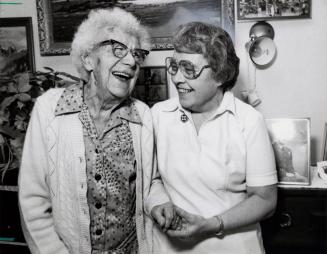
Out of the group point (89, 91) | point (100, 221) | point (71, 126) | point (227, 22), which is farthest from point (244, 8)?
point (100, 221)

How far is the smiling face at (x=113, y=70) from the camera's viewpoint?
1560 mm

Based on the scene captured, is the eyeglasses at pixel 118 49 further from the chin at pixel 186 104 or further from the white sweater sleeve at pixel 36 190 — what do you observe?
the white sweater sleeve at pixel 36 190

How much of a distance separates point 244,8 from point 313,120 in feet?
2.85

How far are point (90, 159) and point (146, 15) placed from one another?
1.27 metres

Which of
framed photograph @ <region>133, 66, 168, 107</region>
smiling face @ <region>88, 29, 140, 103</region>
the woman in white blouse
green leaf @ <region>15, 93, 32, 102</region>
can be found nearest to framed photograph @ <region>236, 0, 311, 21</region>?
framed photograph @ <region>133, 66, 168, 107</region>

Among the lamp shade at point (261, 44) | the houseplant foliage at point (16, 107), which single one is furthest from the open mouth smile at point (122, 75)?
the lamp shade at point (261, 44)

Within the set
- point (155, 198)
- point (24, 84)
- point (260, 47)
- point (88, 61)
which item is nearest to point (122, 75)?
point (88, 61)

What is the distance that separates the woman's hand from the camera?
1501 millimetres

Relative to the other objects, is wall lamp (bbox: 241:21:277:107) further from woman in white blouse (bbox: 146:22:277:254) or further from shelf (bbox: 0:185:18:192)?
shelf (bbox: 0:185:18:192)

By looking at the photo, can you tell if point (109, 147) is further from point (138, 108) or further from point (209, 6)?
point (209, 6)

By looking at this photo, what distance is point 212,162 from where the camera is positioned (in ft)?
5.23

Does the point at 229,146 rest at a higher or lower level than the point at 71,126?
lower

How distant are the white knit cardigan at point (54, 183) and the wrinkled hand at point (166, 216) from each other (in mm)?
292

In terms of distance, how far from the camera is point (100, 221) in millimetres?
1569
